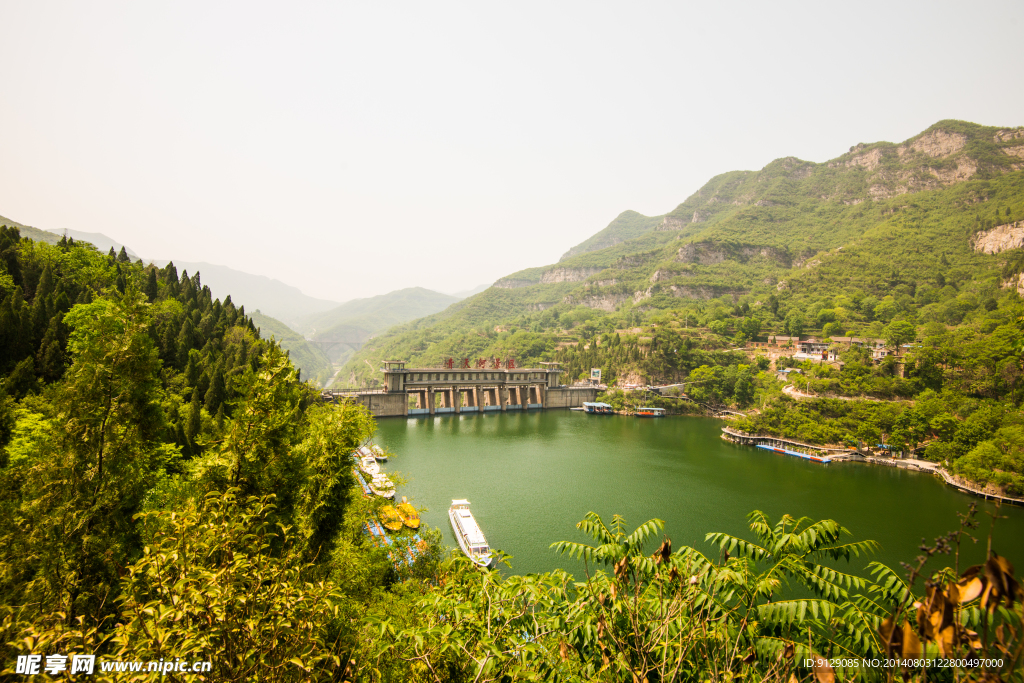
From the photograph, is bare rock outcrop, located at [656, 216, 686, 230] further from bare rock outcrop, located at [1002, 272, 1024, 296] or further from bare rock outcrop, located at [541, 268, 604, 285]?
bare rock outcrop, located at [1002, 272, 1024, 296]

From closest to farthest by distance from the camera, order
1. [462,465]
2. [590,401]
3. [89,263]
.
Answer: [89,263]
[462,465]
[590,401]

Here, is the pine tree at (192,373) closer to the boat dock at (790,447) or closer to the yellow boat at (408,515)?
the yellow boat at (408,515)

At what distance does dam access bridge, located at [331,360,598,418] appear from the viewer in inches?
1989

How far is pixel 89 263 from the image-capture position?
28359 millimetres

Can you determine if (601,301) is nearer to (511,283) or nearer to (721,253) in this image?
(721,253)

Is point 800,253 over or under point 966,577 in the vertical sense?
over

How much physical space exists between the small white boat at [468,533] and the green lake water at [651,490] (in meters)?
0.57

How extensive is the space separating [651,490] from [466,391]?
35.5 meters

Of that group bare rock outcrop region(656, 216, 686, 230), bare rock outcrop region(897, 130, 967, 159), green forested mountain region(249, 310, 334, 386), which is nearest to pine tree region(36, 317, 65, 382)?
green forested mountain region(249, 310, 334, 386)

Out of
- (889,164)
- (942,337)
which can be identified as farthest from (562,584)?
(889,164)

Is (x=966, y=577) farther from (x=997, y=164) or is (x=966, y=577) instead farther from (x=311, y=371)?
(x=997, y=164)

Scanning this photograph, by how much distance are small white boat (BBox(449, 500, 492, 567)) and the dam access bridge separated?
28.9 metres

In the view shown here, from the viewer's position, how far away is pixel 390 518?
18562mm

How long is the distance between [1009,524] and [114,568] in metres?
34.8
